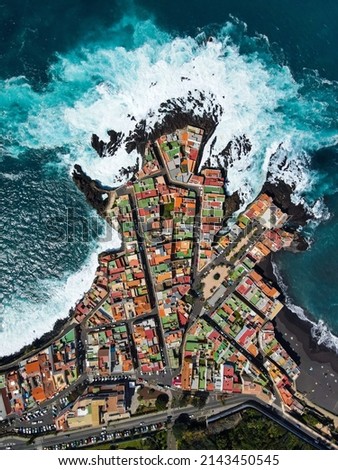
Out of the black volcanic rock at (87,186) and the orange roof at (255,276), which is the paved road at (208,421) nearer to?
the orange roof at (255,276)

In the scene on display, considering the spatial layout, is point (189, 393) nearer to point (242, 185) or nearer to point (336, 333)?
point (336, 333)

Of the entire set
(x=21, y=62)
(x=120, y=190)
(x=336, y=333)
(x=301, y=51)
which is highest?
(x=21, y=62)

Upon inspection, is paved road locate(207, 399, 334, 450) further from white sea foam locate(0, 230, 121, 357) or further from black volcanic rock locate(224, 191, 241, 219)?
black volcanic rock locate(224, 191, 241, 219)

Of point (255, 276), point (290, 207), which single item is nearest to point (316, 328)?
point (255, 276)

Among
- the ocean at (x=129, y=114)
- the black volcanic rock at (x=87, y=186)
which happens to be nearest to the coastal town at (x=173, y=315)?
the black volcanic rock at (x=87, y=186)
